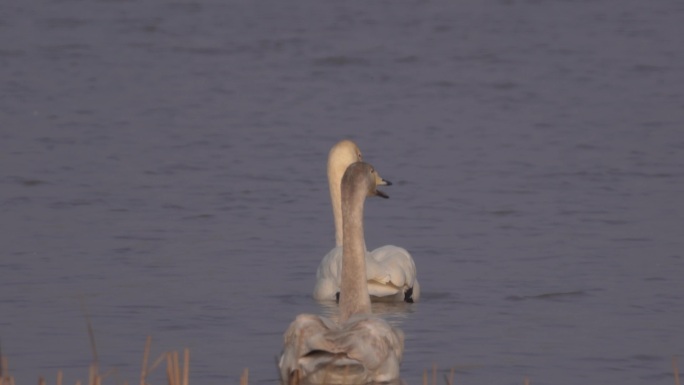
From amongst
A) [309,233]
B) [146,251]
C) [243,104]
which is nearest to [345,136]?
[243,104]

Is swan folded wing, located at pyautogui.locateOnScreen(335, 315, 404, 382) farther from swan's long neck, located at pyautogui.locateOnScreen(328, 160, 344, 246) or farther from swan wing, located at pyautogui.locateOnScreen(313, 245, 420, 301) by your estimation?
swan's long neck, located at pyautogui.locateOnScreen(328, 160, 344, 246)

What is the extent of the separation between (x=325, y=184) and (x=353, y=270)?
494 centimetres

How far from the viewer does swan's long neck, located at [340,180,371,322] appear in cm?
724

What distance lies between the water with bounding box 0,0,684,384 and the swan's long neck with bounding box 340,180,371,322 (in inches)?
13.6

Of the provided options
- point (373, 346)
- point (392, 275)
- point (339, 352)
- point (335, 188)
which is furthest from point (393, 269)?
point (339, 352)

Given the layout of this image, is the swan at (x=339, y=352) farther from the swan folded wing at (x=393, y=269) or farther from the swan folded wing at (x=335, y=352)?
the swan folded wing at (x=393, y=269)

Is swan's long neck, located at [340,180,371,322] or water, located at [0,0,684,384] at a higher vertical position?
water, located at [0,0,684,384]

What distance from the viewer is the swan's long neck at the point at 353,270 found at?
23.8ft

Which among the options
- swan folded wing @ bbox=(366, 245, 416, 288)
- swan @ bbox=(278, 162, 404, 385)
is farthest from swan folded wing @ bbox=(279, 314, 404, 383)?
swan folded wing @ bbox=(366, 245, 416, 288)

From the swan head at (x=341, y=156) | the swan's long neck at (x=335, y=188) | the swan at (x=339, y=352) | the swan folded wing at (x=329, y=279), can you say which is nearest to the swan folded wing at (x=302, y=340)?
the swan at (x=339, y=352)

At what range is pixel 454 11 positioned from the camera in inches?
905

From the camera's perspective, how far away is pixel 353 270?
7336mm

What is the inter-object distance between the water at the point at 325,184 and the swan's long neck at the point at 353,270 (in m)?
0.35

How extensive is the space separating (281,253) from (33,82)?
728 cm
